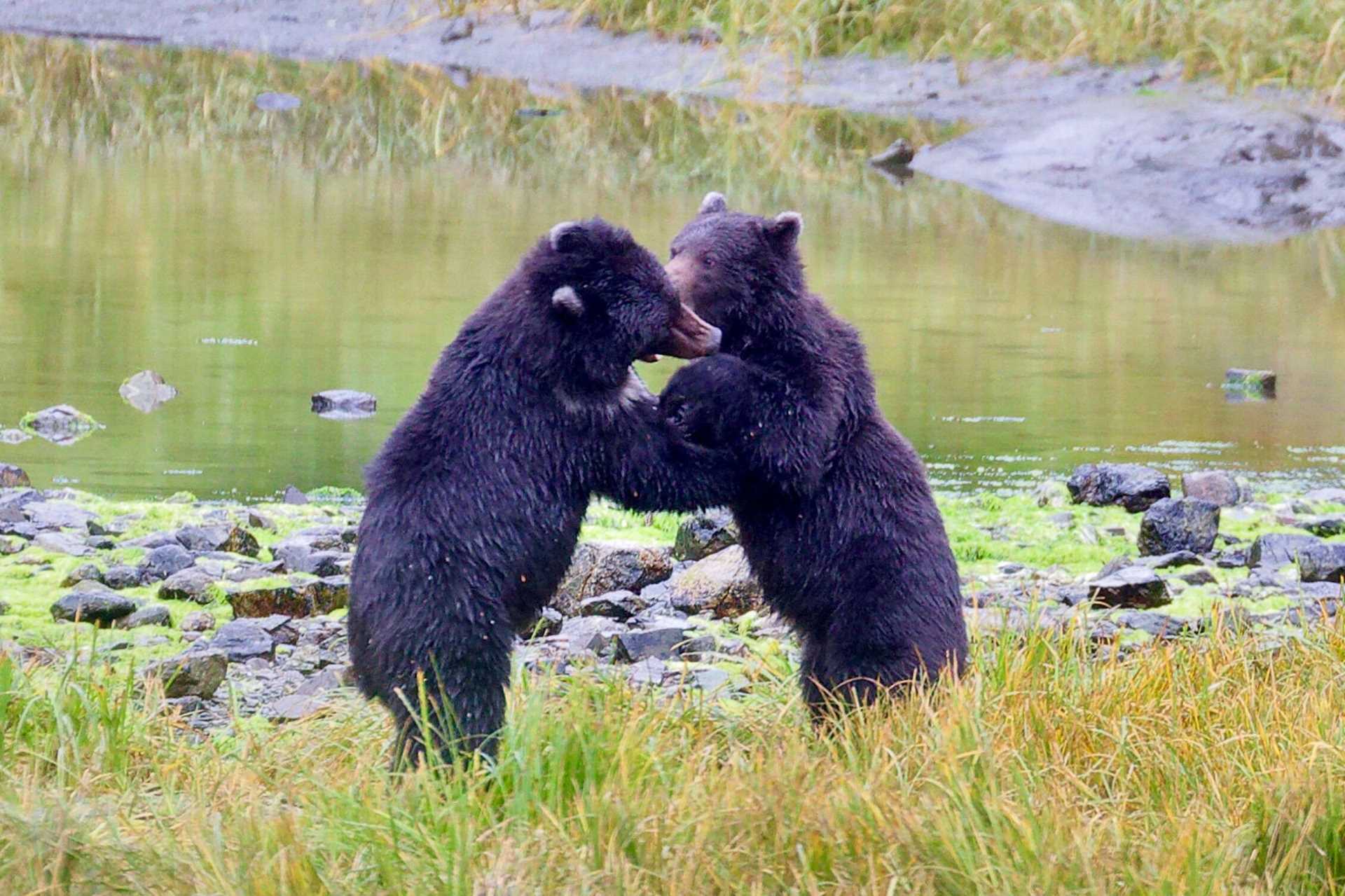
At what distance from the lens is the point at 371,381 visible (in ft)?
30.5

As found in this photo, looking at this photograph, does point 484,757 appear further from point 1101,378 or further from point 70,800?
point 1101,378

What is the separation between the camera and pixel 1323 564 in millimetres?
6531

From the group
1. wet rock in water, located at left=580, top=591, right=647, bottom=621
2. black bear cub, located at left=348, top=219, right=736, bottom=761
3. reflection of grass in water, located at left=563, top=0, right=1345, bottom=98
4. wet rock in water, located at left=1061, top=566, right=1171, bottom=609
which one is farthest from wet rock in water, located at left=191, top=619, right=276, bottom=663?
reflection of grass in water, located at left=563, top=0, right=1345, bottom=98

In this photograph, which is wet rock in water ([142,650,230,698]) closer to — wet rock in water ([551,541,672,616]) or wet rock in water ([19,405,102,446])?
wet rock in water ([551,541,672,616])

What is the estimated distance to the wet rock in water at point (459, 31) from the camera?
20.2m

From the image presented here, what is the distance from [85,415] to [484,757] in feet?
17.6

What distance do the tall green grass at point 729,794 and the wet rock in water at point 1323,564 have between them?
217 centimetres

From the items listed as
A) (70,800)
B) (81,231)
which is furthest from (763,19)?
(70,800)

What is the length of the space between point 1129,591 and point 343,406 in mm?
4061

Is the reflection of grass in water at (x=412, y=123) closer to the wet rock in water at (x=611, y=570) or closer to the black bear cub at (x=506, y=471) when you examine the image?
the wet rock in water at (x=611, y=570)

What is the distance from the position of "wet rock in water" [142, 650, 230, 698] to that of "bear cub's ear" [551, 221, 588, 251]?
68.2 inches

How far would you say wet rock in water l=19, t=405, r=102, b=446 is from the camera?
842cm

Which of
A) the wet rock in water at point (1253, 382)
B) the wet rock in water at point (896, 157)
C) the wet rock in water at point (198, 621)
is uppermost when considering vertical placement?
the wet rock in water at point (896, 157)

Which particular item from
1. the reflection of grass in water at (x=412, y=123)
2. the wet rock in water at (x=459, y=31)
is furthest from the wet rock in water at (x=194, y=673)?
the wet rock in water at (x=459, y=31)
